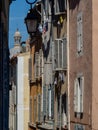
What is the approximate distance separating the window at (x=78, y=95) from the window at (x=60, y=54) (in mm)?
2752

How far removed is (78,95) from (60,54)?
431 centimetres

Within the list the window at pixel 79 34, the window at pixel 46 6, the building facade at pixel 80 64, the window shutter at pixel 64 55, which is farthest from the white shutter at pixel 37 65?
the window at pixel 79 34

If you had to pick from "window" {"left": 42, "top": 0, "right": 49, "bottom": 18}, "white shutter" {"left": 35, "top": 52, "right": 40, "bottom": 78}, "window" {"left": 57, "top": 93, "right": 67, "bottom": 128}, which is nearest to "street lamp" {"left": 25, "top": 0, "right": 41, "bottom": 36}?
"window" {"left": 57, "top": 93, "right": 67, "bottom": 128}

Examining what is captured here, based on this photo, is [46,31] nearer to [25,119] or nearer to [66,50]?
[66,50]

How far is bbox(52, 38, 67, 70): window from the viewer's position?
102 ft

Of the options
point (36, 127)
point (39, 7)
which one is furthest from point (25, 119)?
point (39, 7)

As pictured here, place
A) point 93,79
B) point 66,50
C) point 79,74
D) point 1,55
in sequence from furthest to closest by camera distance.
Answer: point 66,50
point 79,74
point 93,79
point 1,55

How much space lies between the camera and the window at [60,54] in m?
31.1

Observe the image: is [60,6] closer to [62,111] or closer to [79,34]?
[79,34]

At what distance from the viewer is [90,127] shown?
2548cm

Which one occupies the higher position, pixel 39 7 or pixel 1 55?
pixel 39 7

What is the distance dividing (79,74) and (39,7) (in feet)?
49.0

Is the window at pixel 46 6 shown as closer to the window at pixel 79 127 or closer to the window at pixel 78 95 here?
the window at pixel 78 95

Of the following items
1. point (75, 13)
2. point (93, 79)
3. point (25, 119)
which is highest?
point (75, 13)
